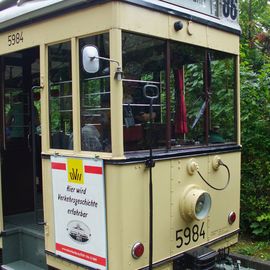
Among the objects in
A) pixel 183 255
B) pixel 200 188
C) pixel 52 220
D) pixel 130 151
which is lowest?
pixel 183 255

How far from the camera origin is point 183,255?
339cm

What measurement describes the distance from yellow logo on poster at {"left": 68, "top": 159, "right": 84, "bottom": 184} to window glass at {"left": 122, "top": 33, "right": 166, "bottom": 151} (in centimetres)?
40

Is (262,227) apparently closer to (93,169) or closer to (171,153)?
(171,153)

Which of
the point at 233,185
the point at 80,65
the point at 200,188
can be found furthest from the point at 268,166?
the point at 80,65

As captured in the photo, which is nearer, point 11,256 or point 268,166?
point 11,256

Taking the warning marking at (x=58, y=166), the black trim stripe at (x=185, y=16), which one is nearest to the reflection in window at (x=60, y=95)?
Result: the warning marking at (x=58, y=166)

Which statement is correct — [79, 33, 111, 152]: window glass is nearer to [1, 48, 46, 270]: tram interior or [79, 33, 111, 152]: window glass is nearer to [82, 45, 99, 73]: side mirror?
[82, 45, 99, 73]: side mirror

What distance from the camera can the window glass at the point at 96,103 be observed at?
2955 millimetres

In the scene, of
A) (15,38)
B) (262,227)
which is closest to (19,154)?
(15,38)

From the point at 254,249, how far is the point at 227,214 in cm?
118

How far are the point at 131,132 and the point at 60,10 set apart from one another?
1100mm

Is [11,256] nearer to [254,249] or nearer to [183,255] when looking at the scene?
[183,255]

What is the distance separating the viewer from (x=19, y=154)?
469 cm

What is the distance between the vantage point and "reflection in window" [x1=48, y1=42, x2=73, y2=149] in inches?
127
